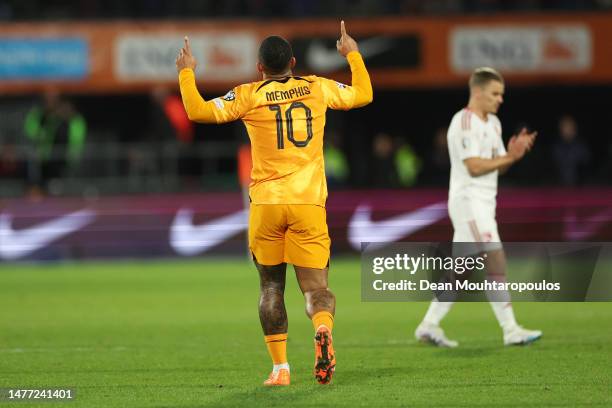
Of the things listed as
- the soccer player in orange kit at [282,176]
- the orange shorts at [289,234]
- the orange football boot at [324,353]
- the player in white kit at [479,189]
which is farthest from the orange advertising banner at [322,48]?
the orange football boot at [324,353]

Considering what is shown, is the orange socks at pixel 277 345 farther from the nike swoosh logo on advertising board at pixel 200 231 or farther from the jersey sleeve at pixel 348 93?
the nike swoosh logo on advertising board at pixel 200 231

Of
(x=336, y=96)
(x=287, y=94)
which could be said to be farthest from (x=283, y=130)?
(x=336, y=96)

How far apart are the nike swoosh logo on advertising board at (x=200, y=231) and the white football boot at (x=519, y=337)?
1027 cm

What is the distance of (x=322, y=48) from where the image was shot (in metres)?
23.9

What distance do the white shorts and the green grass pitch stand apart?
2.88 ft

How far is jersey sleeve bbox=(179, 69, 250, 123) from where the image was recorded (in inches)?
302

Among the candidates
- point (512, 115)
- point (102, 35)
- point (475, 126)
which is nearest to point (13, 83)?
point (102, 35)

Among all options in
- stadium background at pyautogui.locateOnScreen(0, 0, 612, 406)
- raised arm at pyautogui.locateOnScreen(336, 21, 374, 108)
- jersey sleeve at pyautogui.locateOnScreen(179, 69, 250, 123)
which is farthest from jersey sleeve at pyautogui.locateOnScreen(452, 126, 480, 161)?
stadium background at pyautogui.locateOnScreen(0, 0, 612, 406)

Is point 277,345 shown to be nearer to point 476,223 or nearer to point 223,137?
point 476,223

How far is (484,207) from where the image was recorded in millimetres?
10195

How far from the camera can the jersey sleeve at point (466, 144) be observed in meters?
10.1

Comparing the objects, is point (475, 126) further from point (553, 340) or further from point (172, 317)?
point (172, 317)

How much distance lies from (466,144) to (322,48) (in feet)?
46.1

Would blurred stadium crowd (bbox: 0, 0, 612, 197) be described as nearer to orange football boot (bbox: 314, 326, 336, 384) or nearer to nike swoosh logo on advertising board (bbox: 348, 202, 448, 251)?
nike swoosh logo on advertising board (bbox: 348, 202, 448, 251)
